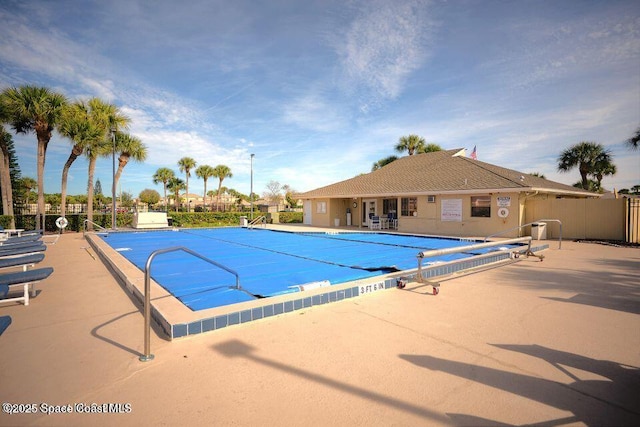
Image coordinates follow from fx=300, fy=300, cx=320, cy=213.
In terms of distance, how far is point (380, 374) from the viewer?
284cm

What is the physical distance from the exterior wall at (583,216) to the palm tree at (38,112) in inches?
1118

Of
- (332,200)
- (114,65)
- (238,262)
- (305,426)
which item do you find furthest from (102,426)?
(332,200)

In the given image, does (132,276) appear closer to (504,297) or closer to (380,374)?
(380,374)

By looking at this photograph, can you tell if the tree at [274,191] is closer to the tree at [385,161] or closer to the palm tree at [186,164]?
the palm tree at [186,164]

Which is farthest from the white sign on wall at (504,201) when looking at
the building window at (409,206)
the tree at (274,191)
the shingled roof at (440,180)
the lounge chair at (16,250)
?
the tree at (274,191)

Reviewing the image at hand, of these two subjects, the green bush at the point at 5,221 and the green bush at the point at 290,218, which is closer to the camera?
the green bush at the point at 5,221

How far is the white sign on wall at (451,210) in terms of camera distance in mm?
17281

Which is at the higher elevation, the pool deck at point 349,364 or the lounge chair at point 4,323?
the lounge chair at point 4,323

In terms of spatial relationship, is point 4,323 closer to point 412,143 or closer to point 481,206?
point 481,206

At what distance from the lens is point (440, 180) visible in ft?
62.0

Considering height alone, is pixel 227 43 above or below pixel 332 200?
above

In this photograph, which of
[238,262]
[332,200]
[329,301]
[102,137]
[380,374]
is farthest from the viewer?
[332,200]

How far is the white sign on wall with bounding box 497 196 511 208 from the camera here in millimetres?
15546

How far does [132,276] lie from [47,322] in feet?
6.82
